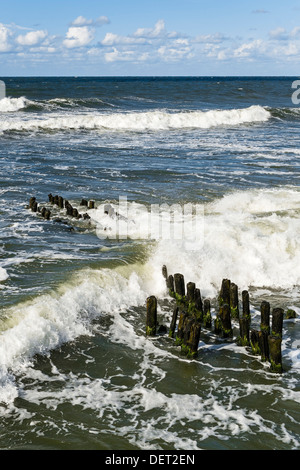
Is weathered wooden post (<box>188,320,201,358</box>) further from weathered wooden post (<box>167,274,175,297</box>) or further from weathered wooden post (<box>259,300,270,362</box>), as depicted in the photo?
weathered wooden post (<box>167,274,175,297</box>)

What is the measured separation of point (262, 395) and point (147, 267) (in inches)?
222

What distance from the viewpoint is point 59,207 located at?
19.1 metres

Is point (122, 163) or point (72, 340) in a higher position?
point (122, 163)

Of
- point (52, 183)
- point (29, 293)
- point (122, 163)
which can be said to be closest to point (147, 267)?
A: point (29, 293)

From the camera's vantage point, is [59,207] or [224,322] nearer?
[224,322]

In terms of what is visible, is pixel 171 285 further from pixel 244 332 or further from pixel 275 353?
pixel 275 353

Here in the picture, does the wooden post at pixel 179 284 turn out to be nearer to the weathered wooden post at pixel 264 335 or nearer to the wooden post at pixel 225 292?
the wooden post at pixel 225 292

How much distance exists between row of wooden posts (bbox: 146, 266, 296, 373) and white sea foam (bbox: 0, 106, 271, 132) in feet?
103

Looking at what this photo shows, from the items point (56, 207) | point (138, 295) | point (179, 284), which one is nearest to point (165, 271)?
point (138, 295)

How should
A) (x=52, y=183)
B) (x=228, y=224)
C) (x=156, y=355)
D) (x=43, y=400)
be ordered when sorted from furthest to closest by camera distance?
(x=52, y=183) → (x=228, y=224) → (x=156, y=355) → (x=43, y=400)

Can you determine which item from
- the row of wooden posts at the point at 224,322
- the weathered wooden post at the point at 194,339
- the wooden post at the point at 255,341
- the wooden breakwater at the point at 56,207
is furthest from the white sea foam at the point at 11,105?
the wooden post at the point at 255,341

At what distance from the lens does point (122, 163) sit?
1102 inches

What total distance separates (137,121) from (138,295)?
1433 inches

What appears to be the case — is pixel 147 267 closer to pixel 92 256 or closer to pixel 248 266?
pixel 92 256
